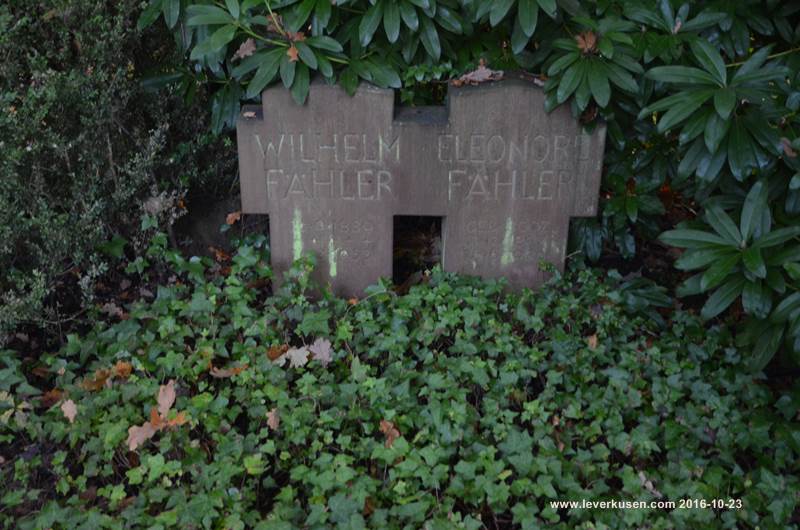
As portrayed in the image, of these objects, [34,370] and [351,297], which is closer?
[34,370]

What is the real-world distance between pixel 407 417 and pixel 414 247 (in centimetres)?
140

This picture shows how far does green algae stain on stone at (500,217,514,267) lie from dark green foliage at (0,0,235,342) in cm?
158

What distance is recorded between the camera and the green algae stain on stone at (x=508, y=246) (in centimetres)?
361

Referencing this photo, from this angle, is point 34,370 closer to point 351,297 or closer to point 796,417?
point 351,297

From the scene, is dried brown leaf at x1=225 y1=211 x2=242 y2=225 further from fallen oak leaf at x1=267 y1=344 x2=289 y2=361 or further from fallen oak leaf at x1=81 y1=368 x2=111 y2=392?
fallen oak leaf at x1=81 y1=368 x2=111 y2=392

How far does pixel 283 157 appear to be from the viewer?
3473 mm

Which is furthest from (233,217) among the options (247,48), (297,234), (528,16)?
(528,16)

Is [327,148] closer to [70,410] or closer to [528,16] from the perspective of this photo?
[528,16]

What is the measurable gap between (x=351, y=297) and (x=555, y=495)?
1497 millimetres

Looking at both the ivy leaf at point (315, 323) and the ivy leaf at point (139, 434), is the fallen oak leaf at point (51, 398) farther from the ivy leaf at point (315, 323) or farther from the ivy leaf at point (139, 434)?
the ivy leaf at point (315, 323)

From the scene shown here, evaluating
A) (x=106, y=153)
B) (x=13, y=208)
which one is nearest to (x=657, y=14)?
(x=106, y=153)

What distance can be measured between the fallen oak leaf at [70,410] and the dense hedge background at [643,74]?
4.65 feet

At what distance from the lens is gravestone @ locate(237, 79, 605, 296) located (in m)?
3.40

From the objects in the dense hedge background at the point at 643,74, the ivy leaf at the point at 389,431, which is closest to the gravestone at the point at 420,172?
the dense hedge background at the point at 643,74
